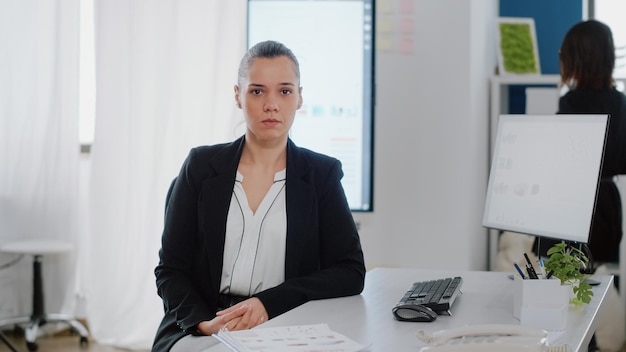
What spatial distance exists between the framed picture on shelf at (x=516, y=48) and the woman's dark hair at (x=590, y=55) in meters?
1.67

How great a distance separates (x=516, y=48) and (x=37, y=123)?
8.73 ft

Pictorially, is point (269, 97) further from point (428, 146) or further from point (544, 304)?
point (428, 146)

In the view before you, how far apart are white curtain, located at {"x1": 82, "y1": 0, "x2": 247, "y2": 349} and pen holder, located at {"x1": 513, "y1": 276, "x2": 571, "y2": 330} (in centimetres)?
266

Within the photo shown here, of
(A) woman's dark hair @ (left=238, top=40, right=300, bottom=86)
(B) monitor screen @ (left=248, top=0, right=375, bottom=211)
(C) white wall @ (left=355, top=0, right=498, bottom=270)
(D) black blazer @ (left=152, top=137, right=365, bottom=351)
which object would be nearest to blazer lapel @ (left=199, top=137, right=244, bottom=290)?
(D) black blazer @ (left=152, top=137, right=365, bottom=351)

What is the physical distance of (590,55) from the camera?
11.0 feet

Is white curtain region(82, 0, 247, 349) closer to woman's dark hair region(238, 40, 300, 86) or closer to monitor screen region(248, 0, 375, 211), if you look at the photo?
monitor screen region(248, 0, 375, 211)

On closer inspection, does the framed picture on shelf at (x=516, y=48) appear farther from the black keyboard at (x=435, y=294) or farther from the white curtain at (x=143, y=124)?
the black keyboard at (x=435, y=294)

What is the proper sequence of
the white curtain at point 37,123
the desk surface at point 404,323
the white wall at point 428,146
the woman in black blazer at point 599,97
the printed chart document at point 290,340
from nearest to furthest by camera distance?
1. the printed chart document at point 290,340
2. the desk surface at point 404,323
3. the woman in black blazer at point 599,97
4. the white wall at point 428,146
5. the white curtain at point 37,123

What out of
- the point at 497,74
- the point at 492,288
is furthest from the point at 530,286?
the point at 497,74

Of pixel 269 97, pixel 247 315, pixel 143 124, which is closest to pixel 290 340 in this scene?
pixel 247 315

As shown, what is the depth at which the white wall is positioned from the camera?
4.48 m

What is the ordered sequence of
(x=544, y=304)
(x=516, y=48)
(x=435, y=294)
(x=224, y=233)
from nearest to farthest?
(x=544, y=304), (x=435, y=294), (x=224, y=233), (x=516, y=48)

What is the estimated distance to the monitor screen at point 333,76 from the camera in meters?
4.16

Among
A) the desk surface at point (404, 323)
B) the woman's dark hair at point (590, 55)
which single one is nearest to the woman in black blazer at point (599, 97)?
the woman's dark hair at point (590, 55)
